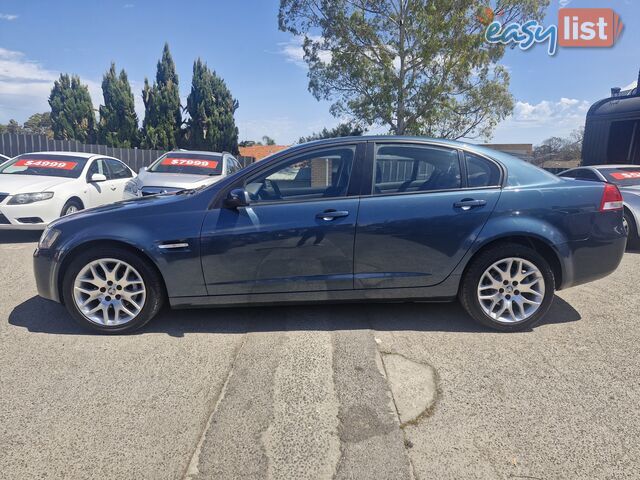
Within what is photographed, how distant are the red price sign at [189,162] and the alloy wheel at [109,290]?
18.7ft

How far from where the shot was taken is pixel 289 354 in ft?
10.6

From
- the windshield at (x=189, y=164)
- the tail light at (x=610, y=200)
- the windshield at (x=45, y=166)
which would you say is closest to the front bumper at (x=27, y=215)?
the windshield at (x=45, y=166)

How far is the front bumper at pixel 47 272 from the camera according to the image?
3.52 metres

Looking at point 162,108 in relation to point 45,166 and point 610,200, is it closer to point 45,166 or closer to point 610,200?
point 45,166

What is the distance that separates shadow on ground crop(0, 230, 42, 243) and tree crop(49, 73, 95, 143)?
20.9 m

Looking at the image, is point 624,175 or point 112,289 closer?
point 112,289

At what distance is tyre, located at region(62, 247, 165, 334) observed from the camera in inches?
137

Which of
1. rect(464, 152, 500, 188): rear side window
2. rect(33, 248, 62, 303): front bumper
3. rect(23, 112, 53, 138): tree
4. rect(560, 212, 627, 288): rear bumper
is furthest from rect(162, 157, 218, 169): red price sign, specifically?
rect(23, 112, 53, 138): tree

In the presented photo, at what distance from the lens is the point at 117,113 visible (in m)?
25.1

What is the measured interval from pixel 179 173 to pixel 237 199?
18.9 feet

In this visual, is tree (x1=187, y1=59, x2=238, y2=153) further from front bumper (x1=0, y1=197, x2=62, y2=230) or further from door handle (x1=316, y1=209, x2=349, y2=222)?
door handle (x1=316, y1=209, x2=349, y2=222)

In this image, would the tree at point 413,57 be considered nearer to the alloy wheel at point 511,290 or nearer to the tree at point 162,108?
the tree at point 162,108

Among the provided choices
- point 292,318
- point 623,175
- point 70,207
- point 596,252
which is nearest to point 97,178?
point 70,207

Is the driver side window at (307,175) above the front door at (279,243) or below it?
above
